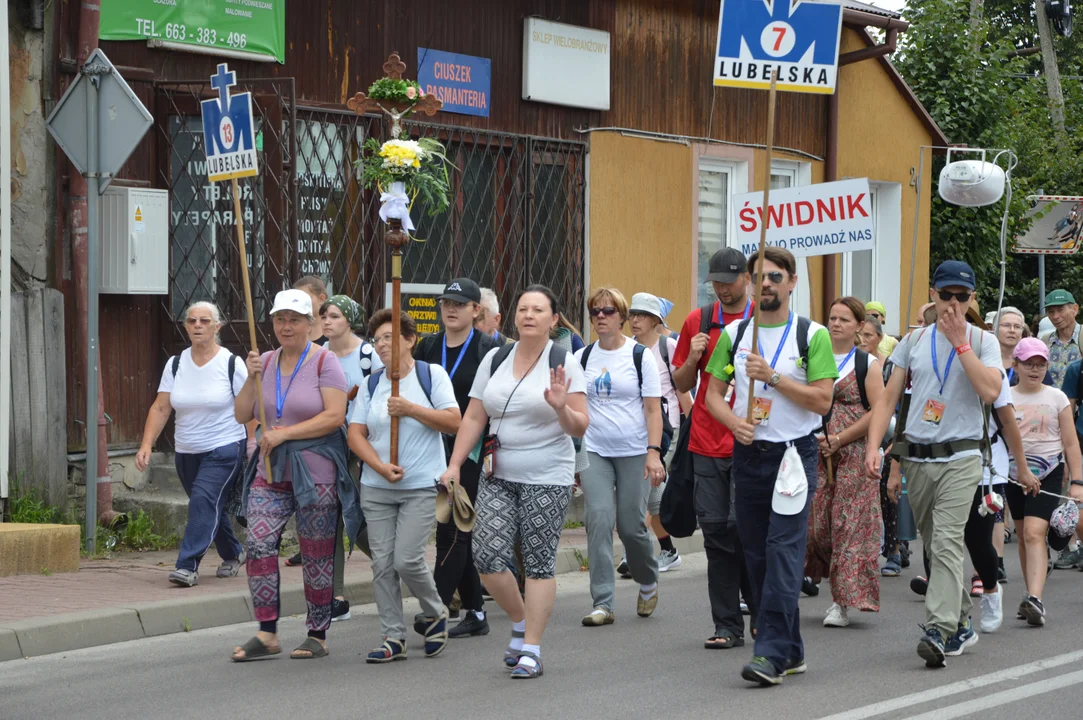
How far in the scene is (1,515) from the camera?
1046cm

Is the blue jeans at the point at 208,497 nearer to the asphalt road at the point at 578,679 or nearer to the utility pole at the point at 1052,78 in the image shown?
the asphalt road at the point at 578,679

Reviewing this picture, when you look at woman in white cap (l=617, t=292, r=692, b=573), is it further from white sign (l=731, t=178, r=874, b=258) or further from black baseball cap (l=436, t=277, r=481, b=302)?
white sign (l=731, t=178, r=874, b=258)

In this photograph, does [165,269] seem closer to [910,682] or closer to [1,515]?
[1,515]

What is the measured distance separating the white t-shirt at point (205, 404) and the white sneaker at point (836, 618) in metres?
3.88

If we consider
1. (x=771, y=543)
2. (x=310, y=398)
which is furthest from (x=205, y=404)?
(x=771, y=543)

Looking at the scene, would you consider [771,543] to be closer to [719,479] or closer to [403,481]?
[719,479]

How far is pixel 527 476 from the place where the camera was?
7.46 m

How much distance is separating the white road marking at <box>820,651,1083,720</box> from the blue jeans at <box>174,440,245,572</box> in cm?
460

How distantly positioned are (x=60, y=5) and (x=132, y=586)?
4.42m

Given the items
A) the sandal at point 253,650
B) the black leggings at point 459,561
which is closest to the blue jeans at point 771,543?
the black leggings at point 459,561

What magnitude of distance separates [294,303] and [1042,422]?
492 cm

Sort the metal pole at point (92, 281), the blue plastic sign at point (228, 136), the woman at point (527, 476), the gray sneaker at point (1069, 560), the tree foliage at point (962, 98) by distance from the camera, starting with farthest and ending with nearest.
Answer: the tree foliage at point (962, 98) → the gray sneaker at point (1069, 560) → the metal pole at point (92, 281) → the blue plastic sign at point (228, 136) → the woman at point (527, 476)

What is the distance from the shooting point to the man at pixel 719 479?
26.3ft

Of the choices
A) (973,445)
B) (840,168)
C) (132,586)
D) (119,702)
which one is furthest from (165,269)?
(840,168)
